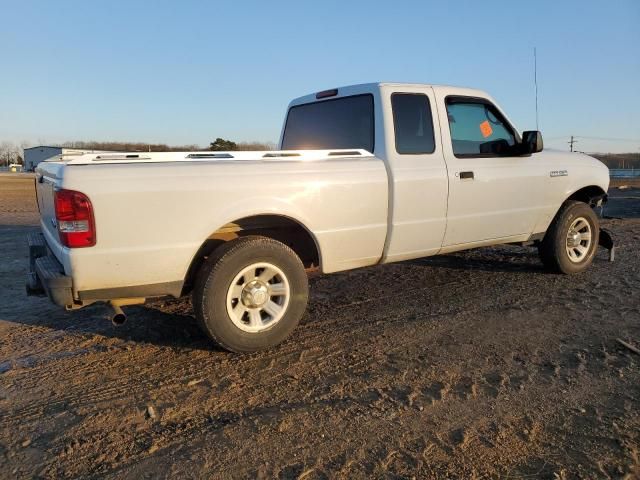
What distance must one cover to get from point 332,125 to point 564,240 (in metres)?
3.04

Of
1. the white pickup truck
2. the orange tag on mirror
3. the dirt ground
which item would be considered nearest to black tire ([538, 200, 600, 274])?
the white pickup truck

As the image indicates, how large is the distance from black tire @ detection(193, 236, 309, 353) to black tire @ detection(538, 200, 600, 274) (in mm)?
3396

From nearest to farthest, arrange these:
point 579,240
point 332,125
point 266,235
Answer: point 266,235 < point 332,125 < point 579,240

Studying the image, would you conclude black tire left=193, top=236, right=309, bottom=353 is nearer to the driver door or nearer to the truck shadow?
the driver door

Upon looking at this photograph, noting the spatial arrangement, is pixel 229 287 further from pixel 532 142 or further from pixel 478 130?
pixel 532 142

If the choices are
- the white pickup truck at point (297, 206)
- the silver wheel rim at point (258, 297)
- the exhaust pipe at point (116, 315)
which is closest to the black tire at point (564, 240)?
the white pickup truck at point (297, 206)

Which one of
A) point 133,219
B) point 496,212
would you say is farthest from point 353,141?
point 133,219

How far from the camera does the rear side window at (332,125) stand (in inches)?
187

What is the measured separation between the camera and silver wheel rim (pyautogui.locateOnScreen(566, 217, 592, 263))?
6.08m

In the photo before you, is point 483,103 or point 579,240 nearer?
point 483,103

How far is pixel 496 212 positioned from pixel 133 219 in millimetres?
3602

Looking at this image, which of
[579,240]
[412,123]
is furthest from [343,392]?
[579,240]

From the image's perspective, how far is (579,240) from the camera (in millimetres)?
6152

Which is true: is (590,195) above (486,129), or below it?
below
